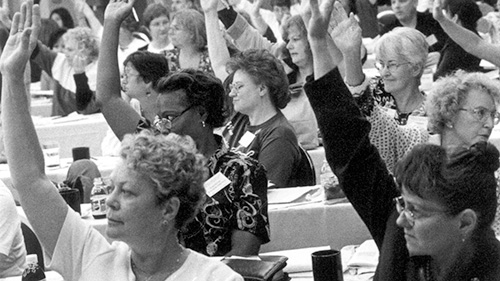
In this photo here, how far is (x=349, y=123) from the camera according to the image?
2357 millimetres

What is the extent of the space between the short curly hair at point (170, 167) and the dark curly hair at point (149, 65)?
2122mm

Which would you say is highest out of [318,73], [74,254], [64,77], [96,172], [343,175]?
[318,73]

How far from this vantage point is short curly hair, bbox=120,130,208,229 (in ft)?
8.54

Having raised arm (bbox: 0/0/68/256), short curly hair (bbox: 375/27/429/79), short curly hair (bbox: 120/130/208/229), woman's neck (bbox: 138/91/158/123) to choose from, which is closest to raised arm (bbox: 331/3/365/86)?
short curly hair (bbox: 120/130/208/229)

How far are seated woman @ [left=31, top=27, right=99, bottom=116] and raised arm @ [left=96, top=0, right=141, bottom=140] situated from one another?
3943 mm

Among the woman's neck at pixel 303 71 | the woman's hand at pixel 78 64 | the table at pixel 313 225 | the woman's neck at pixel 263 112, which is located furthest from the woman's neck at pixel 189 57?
the table at pixel 313 225

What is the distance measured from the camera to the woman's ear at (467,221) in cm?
216

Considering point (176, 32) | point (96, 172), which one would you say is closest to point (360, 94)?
point (96, 172)

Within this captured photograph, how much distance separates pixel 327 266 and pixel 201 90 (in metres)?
0.84

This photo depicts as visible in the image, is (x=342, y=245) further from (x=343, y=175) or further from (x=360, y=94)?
(x=343, y=175)

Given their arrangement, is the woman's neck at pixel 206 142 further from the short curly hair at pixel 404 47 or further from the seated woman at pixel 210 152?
the short curly hair at pixel 404 47

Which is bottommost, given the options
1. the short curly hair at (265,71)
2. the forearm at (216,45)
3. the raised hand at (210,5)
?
the forearm at (216,45)

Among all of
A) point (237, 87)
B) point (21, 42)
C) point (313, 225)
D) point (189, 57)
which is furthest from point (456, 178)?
point (189, 57)

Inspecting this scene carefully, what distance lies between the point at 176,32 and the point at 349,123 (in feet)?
15.3
